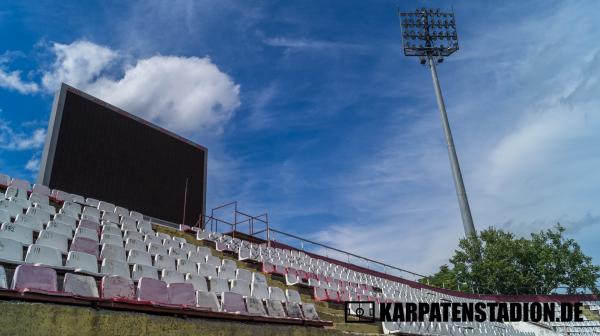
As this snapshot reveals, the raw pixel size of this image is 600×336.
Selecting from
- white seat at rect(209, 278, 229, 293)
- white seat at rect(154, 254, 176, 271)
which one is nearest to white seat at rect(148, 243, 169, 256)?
white seat at rect(154, 254, 176, 271)

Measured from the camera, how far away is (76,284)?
3977 millimetres

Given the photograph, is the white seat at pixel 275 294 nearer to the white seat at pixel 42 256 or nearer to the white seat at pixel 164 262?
the white seat at pixel 164 262

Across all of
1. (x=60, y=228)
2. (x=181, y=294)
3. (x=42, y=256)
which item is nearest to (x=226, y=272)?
(x=60, y=228)

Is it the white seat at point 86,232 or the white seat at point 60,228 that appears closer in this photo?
the white seat at point 60,228

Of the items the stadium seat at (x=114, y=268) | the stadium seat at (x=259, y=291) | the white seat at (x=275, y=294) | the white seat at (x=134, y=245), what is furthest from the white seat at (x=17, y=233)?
the white seat at (x=275, y=294)

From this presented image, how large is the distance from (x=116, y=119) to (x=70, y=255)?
10781 millimetres

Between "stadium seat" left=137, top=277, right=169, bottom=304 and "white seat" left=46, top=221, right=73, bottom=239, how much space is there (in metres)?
2.57

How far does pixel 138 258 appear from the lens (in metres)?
6.59

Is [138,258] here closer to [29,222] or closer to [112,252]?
[112,252]

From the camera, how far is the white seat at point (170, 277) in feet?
19.0

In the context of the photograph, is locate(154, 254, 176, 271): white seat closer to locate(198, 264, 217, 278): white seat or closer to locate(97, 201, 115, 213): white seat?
locate(198, 264, 217, 278): white seat

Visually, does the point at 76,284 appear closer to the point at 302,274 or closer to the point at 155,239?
the point at 155,239

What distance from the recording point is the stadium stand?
3.94 metres

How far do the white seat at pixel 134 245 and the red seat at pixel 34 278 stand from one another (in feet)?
11.0
